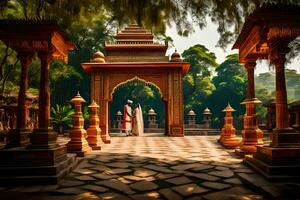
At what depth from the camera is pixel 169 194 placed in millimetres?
4008

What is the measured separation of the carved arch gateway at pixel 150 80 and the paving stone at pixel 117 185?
10.2 meters

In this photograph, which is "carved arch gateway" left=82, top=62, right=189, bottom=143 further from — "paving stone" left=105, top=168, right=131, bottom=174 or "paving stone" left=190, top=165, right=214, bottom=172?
"paving stone" left=105, top=168, right=131, bottom=174

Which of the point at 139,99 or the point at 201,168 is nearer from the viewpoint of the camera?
the point at 201,168

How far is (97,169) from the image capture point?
18.9 feet

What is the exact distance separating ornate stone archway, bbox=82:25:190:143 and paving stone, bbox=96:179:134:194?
385 inches

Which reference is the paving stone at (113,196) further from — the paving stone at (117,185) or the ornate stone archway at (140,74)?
the ornate stone archway at (140,74)

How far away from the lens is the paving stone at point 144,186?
4.32 metres

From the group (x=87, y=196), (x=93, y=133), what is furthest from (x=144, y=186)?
(x=93, y=133)

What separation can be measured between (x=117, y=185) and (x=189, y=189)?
1.11m

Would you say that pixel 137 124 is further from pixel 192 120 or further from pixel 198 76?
pixel 198 76

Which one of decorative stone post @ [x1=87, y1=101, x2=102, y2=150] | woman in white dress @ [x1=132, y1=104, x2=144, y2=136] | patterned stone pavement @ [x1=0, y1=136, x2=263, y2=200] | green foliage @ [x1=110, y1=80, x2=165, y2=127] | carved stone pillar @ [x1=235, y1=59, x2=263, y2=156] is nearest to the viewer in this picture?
patterned stone pavement @ [x1=0, y1=136, x2=263, y2=200]

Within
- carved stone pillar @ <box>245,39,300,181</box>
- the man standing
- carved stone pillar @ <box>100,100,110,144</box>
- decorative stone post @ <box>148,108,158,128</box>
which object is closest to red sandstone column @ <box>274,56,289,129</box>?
carved stone pillar @ <box>245,39,300,181</box>

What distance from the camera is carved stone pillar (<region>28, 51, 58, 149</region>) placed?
5.26 m

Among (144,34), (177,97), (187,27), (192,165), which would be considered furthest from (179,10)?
(144,34)
